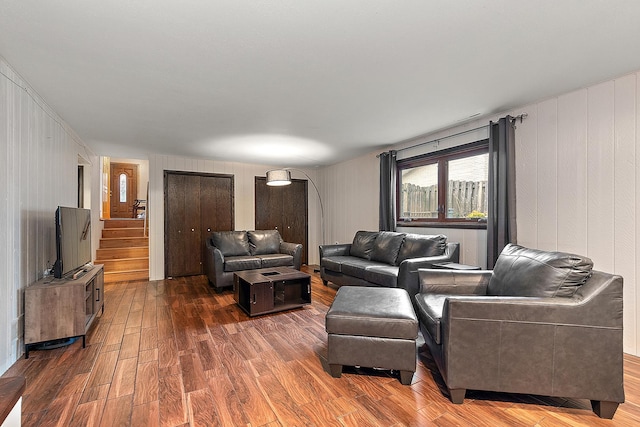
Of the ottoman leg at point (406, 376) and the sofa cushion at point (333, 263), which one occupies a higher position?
the sofa cushion at point (333, 263)

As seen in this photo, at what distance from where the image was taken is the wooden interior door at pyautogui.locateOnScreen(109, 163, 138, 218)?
852 cm

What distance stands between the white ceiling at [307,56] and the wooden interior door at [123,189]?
608 cm

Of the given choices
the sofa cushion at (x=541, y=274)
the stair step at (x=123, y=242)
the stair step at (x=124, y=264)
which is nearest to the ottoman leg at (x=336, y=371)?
the sofa cushion at (x=541, y=274)

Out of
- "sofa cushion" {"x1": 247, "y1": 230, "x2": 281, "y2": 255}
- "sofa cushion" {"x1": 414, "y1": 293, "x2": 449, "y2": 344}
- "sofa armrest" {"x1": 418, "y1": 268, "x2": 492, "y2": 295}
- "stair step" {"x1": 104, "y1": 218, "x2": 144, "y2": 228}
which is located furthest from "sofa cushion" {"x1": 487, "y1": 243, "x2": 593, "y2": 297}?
"stair step" {"x1": 104, "y1": 218, "x2": 144, "y2": 228}

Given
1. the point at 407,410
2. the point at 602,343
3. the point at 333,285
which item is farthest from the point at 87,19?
the point at 333,285

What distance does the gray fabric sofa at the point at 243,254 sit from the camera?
415 centimetres

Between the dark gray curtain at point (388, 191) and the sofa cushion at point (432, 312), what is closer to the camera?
the sofa cushion at point (432, 312)

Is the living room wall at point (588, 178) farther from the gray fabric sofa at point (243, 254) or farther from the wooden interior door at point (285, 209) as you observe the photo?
the wooden interior door at point (285, 209)

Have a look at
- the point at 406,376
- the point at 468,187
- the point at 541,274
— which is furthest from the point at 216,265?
the point at 541,274

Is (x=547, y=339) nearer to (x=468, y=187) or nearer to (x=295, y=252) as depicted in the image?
(x=468, y=187)

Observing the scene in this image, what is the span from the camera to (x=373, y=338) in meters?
1.87

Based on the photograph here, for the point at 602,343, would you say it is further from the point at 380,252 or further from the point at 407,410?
the point at 380,252

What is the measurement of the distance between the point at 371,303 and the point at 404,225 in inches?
102

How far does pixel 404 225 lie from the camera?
445cm
